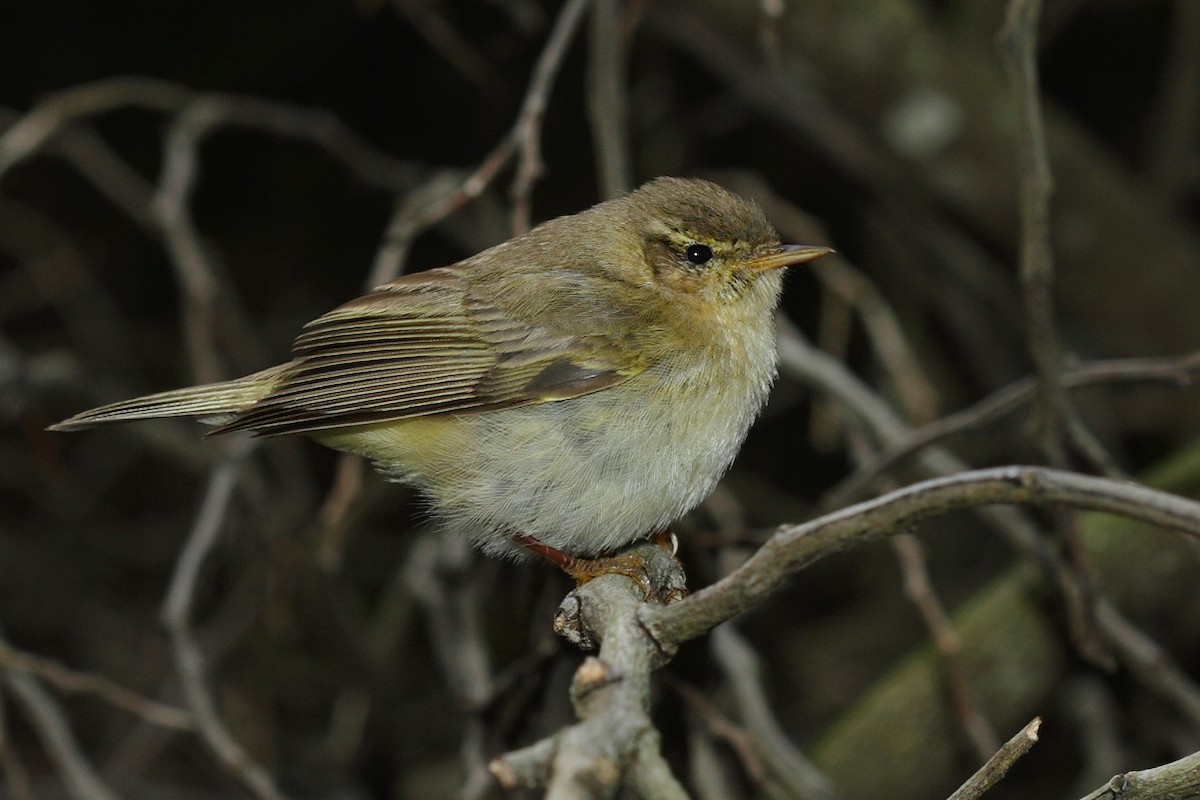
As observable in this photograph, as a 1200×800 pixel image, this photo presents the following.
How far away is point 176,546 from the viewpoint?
6.87m

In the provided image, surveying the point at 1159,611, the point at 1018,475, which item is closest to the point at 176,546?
the point at 1159,611

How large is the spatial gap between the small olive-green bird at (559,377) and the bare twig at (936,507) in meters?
1.37

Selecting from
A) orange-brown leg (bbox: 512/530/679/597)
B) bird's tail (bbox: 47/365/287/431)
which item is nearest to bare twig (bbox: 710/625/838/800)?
orange-brown leg (bbox: 512/530/679/597)

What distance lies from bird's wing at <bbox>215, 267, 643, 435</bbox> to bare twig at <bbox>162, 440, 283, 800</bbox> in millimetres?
611

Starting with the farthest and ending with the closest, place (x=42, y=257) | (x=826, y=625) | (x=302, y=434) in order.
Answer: (x=826, y=625)
(x=42, y=257)
(x=302, y=434)

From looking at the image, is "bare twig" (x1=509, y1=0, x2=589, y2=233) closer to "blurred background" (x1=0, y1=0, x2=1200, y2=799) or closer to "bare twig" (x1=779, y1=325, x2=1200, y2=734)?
"blurred background" (x1=0, y1=0, x2=1200, y2=799)

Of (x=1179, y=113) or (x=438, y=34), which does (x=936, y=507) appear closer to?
(x=438, y=34)

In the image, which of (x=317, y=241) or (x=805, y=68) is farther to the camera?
(x=317, y=241)

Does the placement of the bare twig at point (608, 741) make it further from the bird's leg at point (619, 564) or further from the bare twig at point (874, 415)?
the bare twig at point (874, 415)

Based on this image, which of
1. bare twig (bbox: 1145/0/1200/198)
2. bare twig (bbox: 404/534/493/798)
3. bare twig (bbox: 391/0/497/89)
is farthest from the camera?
bare twig (bbox: 1145/0/1200/198)

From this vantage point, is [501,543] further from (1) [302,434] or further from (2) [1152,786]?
(2) [1152,786]

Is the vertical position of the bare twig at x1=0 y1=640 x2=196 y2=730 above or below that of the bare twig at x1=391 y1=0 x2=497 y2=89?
below

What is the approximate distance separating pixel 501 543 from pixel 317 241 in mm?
3742

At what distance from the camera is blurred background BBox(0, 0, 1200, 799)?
424 cm
